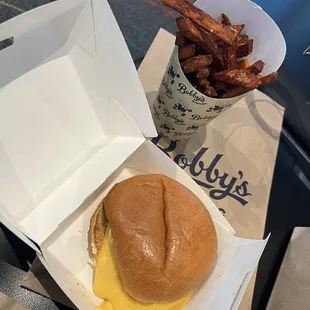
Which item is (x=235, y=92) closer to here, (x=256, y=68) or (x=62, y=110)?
(x=256, y=68)

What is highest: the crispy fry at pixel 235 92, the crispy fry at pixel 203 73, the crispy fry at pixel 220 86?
the crispy fry at pixel 203 73

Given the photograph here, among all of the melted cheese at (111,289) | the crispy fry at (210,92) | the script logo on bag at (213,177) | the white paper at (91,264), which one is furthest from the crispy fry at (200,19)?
the melted cheese at (111,289)

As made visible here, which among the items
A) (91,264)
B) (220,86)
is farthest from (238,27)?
(91,264)

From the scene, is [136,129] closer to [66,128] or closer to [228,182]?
[66,128]

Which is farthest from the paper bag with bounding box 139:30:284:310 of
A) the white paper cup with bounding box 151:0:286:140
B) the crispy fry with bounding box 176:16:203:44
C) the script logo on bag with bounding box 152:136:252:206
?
the crispy fry with bounding box 176:16:203:44

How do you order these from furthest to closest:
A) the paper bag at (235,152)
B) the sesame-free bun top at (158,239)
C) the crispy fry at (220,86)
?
the paper bag at (235,152) < the crispy fry at (220,86) < the sesame-free bun top at (158,239)

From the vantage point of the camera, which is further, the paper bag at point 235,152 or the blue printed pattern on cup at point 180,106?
the paper bag at point 235,152

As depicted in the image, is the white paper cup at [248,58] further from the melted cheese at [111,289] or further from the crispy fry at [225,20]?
the melted cheese at [111,289]
